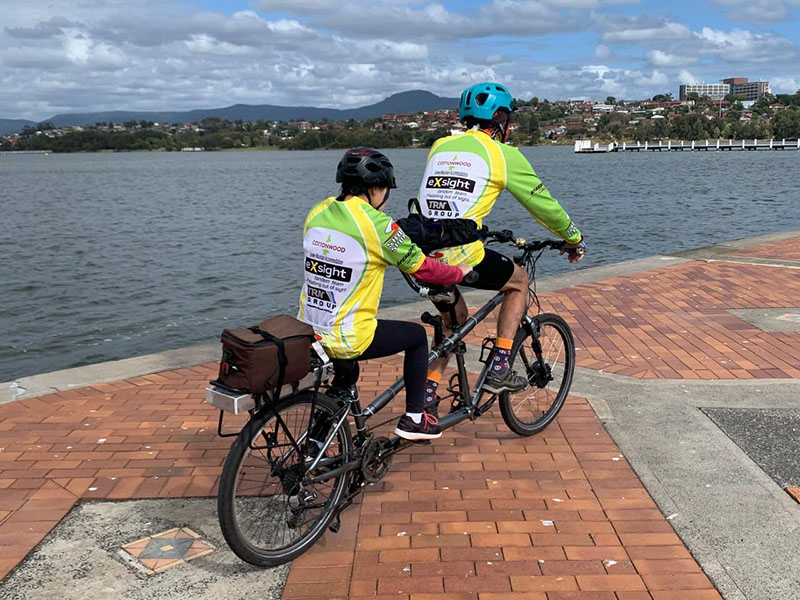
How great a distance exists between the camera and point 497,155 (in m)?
4.38

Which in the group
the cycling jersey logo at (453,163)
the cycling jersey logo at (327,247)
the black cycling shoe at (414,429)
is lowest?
the black cycling shoe at (414,429)

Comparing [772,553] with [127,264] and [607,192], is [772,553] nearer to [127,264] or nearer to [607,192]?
[127,264]

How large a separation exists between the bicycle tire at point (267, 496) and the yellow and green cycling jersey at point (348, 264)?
325 mm

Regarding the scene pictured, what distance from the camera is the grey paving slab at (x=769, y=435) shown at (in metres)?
4.43

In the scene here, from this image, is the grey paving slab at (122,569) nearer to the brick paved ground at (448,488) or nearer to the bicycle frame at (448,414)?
the brick paved ground at (448,488)

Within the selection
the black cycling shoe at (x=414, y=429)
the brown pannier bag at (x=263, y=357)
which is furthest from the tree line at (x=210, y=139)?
the brown pannier bag at (x=263, y=357)

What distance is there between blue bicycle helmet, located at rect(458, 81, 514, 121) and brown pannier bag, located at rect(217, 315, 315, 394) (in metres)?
1.78

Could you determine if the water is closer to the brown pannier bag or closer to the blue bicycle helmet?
the blue bicycle helmet

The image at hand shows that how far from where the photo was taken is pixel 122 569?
3527 mm

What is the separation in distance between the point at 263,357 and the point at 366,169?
96cm

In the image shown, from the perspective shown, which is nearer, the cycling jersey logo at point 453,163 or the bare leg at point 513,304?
the cycling jersey logo at point 453,163

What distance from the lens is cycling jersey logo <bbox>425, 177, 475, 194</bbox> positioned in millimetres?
4387

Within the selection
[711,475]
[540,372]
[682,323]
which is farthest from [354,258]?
[682,323]

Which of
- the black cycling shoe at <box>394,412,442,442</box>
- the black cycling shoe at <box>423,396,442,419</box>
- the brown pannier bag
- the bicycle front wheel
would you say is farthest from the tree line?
the brown pannier bag
